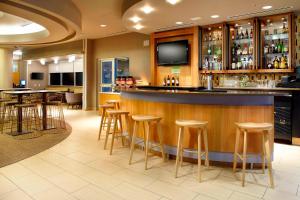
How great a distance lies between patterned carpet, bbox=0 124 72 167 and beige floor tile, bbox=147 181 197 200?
2445mm

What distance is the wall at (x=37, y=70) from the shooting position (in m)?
13.8

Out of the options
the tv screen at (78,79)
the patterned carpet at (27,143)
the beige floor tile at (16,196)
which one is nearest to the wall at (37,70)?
the tv screen at (78,79)

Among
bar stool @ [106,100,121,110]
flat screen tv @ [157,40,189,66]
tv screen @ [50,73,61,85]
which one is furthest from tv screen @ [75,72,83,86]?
bar stool @ [106,100,121,110]

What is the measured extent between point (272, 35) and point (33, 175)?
231 inches

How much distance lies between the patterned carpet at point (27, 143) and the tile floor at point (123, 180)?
0.28m

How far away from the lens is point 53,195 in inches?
102

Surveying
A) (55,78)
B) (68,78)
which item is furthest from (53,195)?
(55,78)

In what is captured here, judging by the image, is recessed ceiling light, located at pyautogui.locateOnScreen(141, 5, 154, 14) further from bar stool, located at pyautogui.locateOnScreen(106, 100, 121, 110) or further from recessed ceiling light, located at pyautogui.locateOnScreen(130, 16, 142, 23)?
bar stool, located at pyautogui.locateOnScreen(106, 100, 121, 110)

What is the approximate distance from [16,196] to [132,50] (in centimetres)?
662

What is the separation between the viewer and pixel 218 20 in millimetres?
5809

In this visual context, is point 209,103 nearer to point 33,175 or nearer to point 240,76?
point 33,175

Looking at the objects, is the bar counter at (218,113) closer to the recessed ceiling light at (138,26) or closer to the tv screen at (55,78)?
the recessed ceiling light at (138,26)

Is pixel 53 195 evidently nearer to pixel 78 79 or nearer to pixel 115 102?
pixel 115 102

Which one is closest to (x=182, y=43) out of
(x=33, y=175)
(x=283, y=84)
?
(x=283, y=84)
